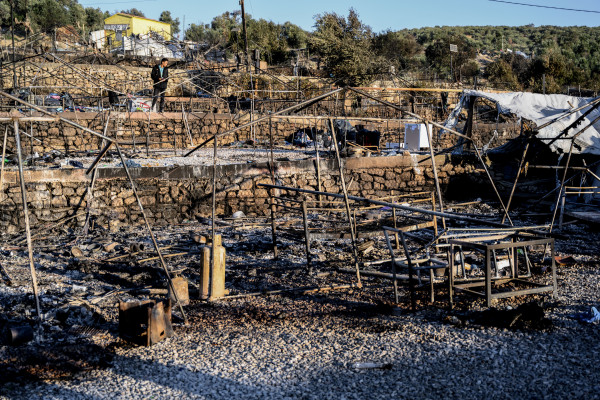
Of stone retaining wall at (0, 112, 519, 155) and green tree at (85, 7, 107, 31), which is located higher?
green tree at (85, 7, 107, 31)

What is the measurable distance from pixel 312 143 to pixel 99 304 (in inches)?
457

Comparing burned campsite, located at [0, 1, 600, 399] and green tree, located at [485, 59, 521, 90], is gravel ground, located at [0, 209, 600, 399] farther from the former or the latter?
green tree, located at [485, 59, 521, 90]

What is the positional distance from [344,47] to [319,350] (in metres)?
26.2

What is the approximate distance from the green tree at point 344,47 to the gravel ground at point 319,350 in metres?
21.3

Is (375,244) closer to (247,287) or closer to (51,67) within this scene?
(247,287)

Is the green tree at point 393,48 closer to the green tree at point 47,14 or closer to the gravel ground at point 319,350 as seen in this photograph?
the green tree at point 47,14

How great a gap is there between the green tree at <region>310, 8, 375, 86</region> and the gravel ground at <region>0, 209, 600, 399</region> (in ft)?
69.8

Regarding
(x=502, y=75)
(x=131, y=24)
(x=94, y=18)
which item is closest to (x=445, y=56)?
(x=502, y=75)

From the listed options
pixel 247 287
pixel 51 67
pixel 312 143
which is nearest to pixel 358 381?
pixel 247 287

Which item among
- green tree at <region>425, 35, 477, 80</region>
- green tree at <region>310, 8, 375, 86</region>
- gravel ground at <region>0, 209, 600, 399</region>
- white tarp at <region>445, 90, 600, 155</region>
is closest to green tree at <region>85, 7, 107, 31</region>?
green tree at <region>310, 8, 375, 86</region>

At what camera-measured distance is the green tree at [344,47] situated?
95.3 ft

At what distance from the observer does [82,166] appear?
41.9 ft

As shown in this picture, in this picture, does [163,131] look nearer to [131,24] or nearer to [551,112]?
[551,112]

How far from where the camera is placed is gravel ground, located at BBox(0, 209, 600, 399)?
4699 millimetres
